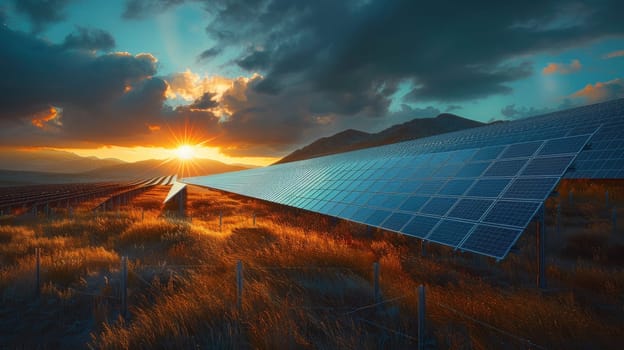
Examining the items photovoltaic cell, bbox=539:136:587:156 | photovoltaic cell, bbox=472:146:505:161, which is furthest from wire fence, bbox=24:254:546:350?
photovoltaic cell, bbox=472:146:505:161

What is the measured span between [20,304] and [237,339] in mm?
7259

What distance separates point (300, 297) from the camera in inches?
294

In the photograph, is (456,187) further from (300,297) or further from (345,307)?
(300,297)

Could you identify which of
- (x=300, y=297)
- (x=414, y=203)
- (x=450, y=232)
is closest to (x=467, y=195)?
(x=414, y=203)

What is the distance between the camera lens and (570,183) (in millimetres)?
41656

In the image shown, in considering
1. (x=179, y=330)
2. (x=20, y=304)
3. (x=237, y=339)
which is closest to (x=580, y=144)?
(x=237, y=339)

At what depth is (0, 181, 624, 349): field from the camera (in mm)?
5832

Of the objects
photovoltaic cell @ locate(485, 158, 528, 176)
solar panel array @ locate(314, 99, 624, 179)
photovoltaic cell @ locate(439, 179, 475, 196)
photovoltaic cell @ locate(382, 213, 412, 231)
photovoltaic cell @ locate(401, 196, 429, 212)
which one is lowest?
photovoltaic cell @ locate(382, 213, 412, 231)

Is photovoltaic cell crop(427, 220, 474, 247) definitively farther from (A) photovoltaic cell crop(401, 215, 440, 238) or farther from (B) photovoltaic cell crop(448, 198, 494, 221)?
(B) photovoltaic cell crop(448, 198, 494, 221)

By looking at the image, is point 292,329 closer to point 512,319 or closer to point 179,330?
point 179,330

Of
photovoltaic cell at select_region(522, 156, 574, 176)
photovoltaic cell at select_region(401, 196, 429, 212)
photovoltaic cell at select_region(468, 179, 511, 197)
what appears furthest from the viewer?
photovoltaic cell at select_region(401, 196, 429, 212)

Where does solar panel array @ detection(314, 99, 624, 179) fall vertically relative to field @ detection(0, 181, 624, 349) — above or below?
above

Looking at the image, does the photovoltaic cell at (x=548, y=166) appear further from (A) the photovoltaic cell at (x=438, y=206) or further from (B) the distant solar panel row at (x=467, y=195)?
(A) the photovoltaic cell at (x=438, y=206)

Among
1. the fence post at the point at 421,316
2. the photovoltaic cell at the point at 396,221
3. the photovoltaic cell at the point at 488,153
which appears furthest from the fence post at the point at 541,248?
the photovoltaic cell at the point at 488,153
